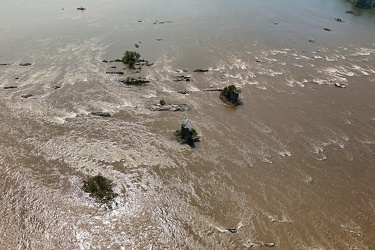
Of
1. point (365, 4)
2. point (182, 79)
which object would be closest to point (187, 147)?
point (182, 79)

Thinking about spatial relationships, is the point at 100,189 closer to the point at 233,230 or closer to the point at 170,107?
the point at 233,230

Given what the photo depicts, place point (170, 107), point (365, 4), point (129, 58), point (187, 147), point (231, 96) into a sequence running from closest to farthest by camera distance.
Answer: point (187, 147), point (170, 107), point (231, 96), point (129, 58), point (365, 4)

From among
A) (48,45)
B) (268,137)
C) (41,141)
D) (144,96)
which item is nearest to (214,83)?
(144,96)

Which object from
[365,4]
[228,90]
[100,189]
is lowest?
[100,189]

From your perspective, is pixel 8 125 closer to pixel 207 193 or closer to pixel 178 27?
pixel 207 193

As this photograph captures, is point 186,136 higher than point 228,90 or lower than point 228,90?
lower

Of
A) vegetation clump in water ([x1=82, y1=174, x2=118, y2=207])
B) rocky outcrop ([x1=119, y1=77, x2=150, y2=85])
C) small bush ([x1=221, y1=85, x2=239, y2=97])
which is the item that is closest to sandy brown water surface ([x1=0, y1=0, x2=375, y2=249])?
vegetation clump in water ([x1=82, y1=174, x2=118, y2=207])
